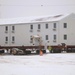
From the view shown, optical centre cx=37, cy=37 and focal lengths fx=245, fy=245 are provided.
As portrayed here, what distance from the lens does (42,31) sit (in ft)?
166

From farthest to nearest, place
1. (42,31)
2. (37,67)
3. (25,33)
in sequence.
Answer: (25,33) → (42,31) → (37,67)

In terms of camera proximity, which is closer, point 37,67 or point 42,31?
point 37,67

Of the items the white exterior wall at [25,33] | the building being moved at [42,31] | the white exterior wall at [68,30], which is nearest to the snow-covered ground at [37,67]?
the building being moved at [42,31]

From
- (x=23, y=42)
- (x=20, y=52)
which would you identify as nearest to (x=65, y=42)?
(x=23, y=42)

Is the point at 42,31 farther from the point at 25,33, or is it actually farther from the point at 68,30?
the point at 68,30

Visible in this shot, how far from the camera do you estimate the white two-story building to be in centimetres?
4859

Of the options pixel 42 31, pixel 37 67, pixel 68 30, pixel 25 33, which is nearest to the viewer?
pixel 37 67

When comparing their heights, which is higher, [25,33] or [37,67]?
[25,33]

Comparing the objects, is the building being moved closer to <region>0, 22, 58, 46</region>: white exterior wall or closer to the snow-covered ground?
<region>0, 22, 58, 46</region>: white exterior wall

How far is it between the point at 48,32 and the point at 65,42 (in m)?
4.17

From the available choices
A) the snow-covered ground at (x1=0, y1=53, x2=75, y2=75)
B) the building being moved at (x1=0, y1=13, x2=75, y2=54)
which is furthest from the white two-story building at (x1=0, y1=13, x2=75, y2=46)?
the snow-covered ground at (x1=0, y1=53, x2=75, y2=75)

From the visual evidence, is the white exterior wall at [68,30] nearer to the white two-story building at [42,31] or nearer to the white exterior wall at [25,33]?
the white two-story building at [42,31]

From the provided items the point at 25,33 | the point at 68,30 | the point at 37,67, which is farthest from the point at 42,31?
the point at 37,67

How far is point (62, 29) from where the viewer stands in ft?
159
